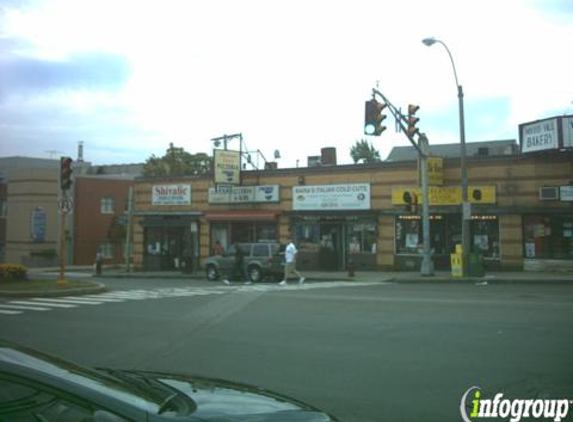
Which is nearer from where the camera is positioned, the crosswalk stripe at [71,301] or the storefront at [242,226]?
the crosswalk stripe at [71,301]

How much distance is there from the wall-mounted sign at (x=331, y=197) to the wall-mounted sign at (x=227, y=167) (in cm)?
363

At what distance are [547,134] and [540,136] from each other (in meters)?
0.40

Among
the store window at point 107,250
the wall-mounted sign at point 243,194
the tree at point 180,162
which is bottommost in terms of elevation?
the store window at point 107,250

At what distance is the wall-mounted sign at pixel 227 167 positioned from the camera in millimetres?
33938

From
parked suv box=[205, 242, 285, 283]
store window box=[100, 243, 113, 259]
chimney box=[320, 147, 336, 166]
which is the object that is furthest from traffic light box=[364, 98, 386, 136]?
store window box=[100, 243, 113, 259]

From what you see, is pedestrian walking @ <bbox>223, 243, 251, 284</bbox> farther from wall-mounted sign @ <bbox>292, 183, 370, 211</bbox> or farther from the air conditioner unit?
the air conditioner unit

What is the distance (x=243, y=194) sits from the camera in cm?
3525

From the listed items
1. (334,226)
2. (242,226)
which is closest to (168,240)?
(242,226)

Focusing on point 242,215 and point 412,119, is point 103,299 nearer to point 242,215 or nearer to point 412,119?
point 412,119

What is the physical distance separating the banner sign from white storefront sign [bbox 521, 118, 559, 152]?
2.49m

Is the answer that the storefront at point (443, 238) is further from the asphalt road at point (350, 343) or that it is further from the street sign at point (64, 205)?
the street sign at point (64, 205)

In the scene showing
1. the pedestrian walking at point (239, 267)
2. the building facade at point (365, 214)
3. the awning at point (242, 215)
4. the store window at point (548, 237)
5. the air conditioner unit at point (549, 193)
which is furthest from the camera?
the awning at point (242, 215)

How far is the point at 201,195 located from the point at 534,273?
19.4 meters

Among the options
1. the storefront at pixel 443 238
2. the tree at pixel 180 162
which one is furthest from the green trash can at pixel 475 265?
the tree at pixel 180 162
